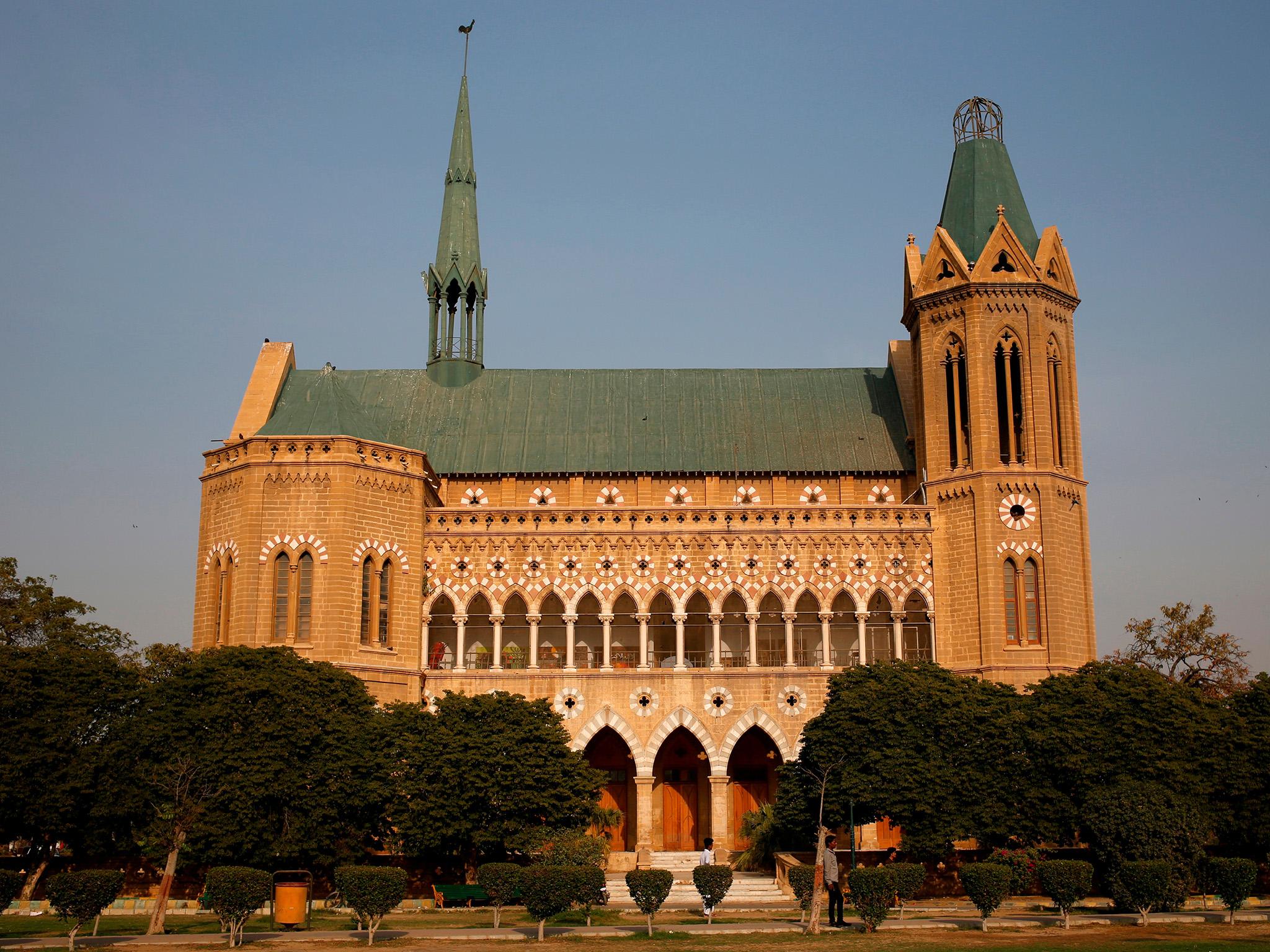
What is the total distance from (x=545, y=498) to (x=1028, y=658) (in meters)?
19.1

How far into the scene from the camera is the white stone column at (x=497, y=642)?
5150 centimetres

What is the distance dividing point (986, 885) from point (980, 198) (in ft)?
104

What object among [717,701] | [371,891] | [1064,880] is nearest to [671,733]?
[717,701]

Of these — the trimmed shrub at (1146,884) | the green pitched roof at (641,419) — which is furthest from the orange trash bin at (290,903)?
the green pitched roof at (641,419)

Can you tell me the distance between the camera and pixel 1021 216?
55781 millimetres

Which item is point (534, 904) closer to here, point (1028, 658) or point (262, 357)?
point (1028, 658)

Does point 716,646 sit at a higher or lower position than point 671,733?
higher

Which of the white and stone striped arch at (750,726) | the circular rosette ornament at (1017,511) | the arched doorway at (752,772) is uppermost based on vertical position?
the circular rosette ornament at (1017,511)

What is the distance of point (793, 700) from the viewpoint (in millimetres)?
50938

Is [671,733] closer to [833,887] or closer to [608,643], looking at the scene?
[608,643]

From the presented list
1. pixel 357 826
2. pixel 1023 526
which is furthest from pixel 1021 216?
pixel 357 826

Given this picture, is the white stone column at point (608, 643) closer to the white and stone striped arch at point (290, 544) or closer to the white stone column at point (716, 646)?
the white stone column at point (716, 646)

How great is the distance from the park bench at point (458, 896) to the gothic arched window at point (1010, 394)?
82.4 ft

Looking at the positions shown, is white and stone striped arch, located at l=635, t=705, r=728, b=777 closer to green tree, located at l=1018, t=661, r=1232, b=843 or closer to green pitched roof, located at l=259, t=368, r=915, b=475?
green pitched roof, located at l=259, t=368, r=915, b=475
